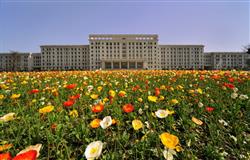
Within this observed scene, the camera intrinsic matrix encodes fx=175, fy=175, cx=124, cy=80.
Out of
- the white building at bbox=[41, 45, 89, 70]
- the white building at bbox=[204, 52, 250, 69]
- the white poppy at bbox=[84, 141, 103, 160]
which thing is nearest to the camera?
the white poppy at bbox=[84, 141, 103, 160]

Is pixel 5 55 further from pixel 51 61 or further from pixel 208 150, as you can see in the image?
pixel 208 150

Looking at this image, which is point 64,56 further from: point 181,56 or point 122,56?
point 181,56

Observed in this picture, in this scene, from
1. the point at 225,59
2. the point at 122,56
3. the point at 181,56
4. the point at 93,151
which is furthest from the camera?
the point at 225,59

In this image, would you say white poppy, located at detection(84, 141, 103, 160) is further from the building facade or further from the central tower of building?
the central tower of building

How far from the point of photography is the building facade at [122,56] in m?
78.1

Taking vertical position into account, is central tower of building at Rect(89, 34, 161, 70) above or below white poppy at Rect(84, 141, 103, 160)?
above

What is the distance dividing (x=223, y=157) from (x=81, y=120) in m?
1.07

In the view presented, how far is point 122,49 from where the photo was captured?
79062mm

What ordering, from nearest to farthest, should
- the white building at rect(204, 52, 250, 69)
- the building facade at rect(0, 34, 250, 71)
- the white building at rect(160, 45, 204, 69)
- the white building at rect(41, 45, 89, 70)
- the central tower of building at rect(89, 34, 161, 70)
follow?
the central tower of building at rect(89, 34, 161, 70) < the building facade at rect(0, 34, 250, 71) < the white building at rect(41, 45, 89, 70) < the white building at rect(160, 45, 204, 69) < the white building at rect(204, 52, 250, 69)

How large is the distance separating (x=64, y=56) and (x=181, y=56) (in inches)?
2255

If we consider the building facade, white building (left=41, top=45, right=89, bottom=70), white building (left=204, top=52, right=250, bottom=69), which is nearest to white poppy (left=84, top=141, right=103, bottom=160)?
the building facade

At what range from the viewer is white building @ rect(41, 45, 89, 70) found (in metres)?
84.2

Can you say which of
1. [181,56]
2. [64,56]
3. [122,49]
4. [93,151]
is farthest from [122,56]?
[93,151]

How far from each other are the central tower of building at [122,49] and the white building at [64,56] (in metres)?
7.41
